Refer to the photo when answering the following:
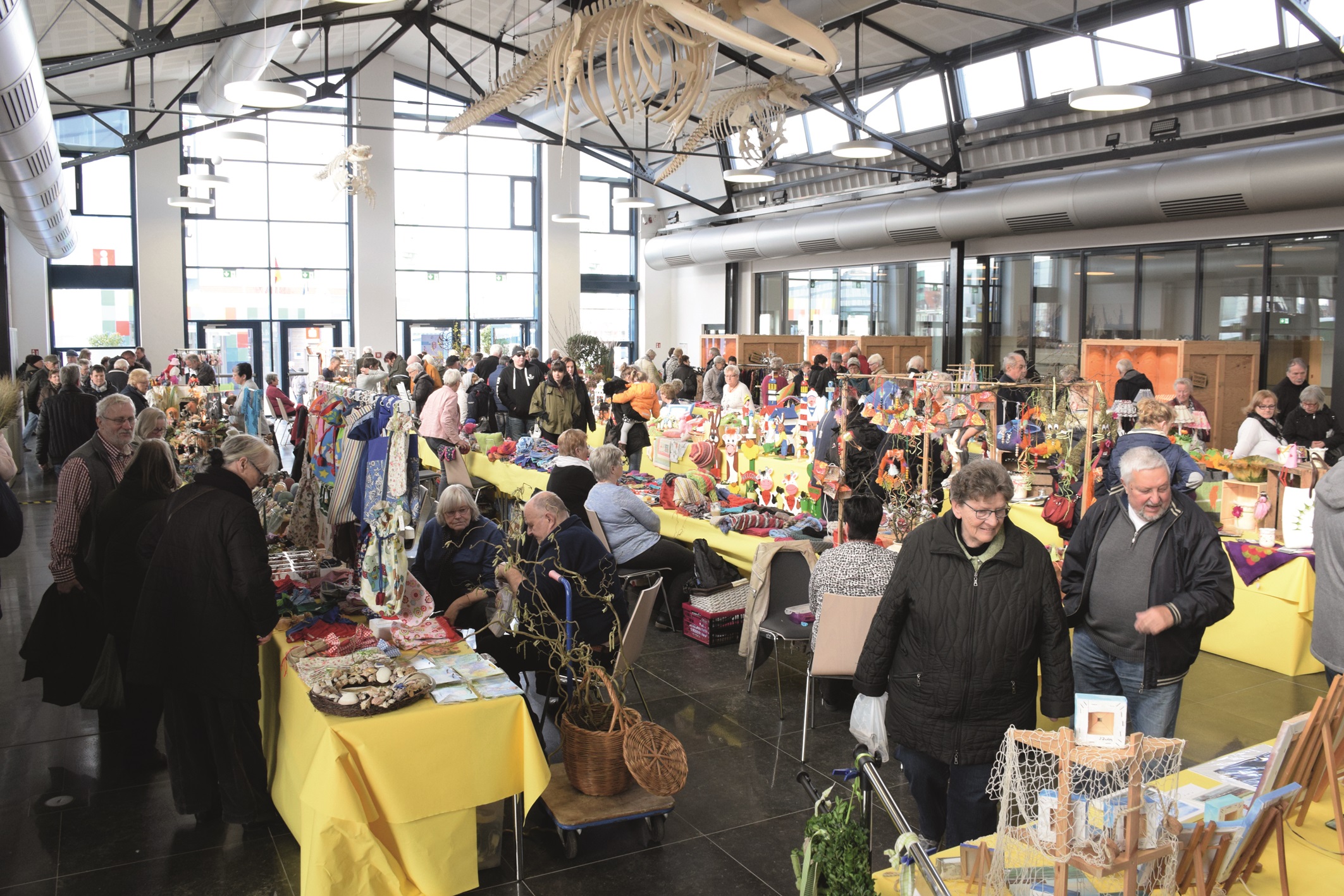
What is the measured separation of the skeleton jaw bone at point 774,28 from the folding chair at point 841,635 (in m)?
2.10

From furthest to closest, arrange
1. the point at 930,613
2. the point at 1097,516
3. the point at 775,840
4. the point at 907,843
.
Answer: the point at 775,840 < the point at 1097,516 < the point at 930,613 < the point at 907,843

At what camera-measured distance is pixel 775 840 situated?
3824 millimetres

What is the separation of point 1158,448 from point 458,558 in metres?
3.64

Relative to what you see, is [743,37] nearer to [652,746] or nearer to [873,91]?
[652,746]

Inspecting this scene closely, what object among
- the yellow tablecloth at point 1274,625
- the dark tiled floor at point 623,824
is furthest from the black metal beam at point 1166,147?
the dark tiled floor at point 623,824

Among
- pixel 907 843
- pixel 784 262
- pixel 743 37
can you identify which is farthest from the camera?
pixel 784 262

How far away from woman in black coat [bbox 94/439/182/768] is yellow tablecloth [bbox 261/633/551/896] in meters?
1.23

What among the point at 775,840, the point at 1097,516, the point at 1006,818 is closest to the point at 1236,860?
the point at 1006,818

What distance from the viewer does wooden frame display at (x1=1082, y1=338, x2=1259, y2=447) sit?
11188 mm

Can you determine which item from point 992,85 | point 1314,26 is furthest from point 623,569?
point 992,85

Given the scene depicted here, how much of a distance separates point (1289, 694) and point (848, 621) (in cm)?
269

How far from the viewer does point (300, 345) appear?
20609 millimetres

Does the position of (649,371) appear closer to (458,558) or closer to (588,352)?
(588,352)

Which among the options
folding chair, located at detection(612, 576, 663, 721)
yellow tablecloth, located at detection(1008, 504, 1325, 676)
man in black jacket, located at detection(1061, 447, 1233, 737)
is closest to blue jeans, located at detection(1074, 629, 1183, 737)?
man in black jacket, located at detection(1061, 447, 1233, 737)
